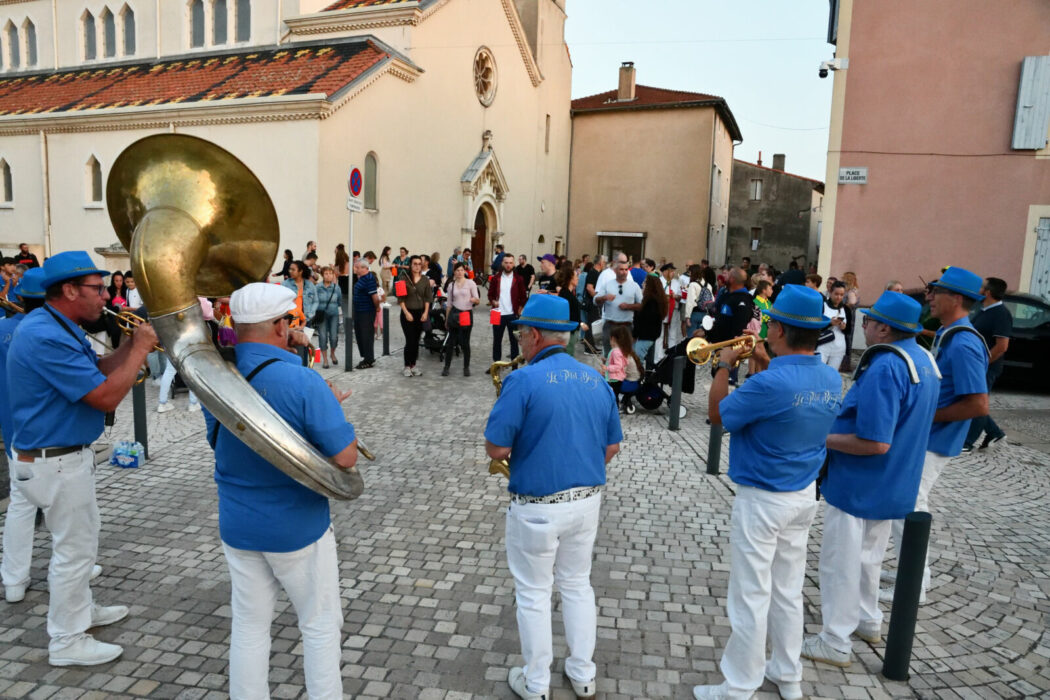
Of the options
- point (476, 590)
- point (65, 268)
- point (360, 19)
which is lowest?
point (476, 590)

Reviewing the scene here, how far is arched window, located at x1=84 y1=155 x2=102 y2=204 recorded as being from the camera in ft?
68.6

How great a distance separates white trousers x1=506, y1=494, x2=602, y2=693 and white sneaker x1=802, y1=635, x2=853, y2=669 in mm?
1324

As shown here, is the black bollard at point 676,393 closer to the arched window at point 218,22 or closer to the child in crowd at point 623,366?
the child in crowd at point 623,366

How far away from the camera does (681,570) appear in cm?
490

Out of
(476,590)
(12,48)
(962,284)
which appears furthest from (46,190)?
(962,284)

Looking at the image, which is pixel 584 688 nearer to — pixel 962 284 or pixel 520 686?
pixel 520 686

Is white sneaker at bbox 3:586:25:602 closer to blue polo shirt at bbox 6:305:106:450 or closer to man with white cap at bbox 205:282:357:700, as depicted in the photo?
blue polo shirt at bbox 6:305:106:450

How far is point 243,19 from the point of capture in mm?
21781

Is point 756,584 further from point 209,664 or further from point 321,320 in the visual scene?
point 321,320

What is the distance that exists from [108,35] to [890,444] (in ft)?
96.3

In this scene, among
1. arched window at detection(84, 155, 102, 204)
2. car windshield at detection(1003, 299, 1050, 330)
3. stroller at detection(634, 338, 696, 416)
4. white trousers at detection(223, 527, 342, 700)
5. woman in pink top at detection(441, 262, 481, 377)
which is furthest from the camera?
arched window at detection(84, 155, 102, 204)

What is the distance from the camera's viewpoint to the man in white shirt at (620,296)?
10.2m

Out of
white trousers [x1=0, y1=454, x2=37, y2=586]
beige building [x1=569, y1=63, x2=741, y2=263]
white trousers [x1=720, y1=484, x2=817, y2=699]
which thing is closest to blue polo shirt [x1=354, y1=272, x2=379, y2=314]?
white trousers [x1=0, y1=454, x2=37, y2=586]

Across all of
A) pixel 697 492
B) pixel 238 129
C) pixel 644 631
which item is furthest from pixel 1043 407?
pixel 238 129
